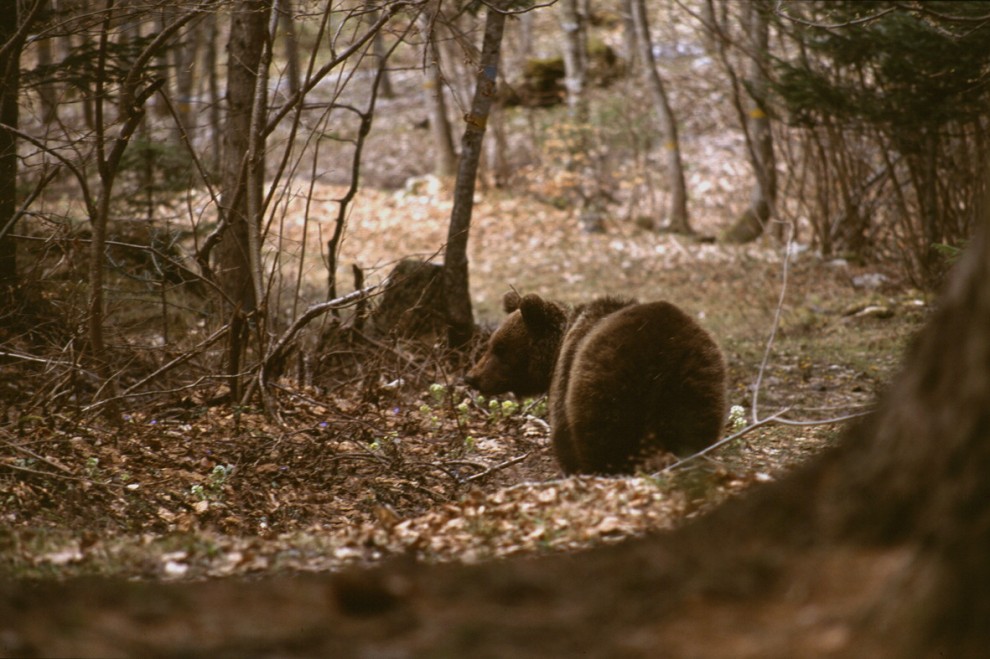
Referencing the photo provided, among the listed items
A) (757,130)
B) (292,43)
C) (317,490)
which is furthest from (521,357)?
(757,130)

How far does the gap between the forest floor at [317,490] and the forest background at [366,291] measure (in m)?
0.04

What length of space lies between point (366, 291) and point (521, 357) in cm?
166

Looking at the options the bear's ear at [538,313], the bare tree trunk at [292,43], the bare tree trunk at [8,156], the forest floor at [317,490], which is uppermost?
the bare tree trunk at [292,43]

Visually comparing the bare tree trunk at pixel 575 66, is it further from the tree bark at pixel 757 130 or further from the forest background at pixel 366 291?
the tree bark at pixel 757 130

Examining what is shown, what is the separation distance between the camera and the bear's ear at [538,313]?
23.5 feet

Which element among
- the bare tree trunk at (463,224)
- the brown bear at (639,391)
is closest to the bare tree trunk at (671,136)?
the bare tree trunk at (463,224)

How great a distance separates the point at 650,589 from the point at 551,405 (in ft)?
14.1

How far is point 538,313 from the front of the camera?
7332 mm

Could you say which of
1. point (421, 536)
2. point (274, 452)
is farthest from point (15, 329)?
point (421, 536)

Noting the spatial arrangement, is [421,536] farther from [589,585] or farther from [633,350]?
A: [589,585]

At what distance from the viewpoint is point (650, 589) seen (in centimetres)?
218

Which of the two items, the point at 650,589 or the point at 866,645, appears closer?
the point at 866,645

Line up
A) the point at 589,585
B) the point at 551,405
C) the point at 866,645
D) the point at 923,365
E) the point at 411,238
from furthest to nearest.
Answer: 1. the point at 411,238
2. the point at 551,405
3. the point at 589,585
4. the point at 923,365
5. the point at 866,645

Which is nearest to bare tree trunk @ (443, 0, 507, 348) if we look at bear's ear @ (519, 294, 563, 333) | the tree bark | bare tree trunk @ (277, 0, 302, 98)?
Answer: bare tree trunk @ (277, 0, 302, 98)
